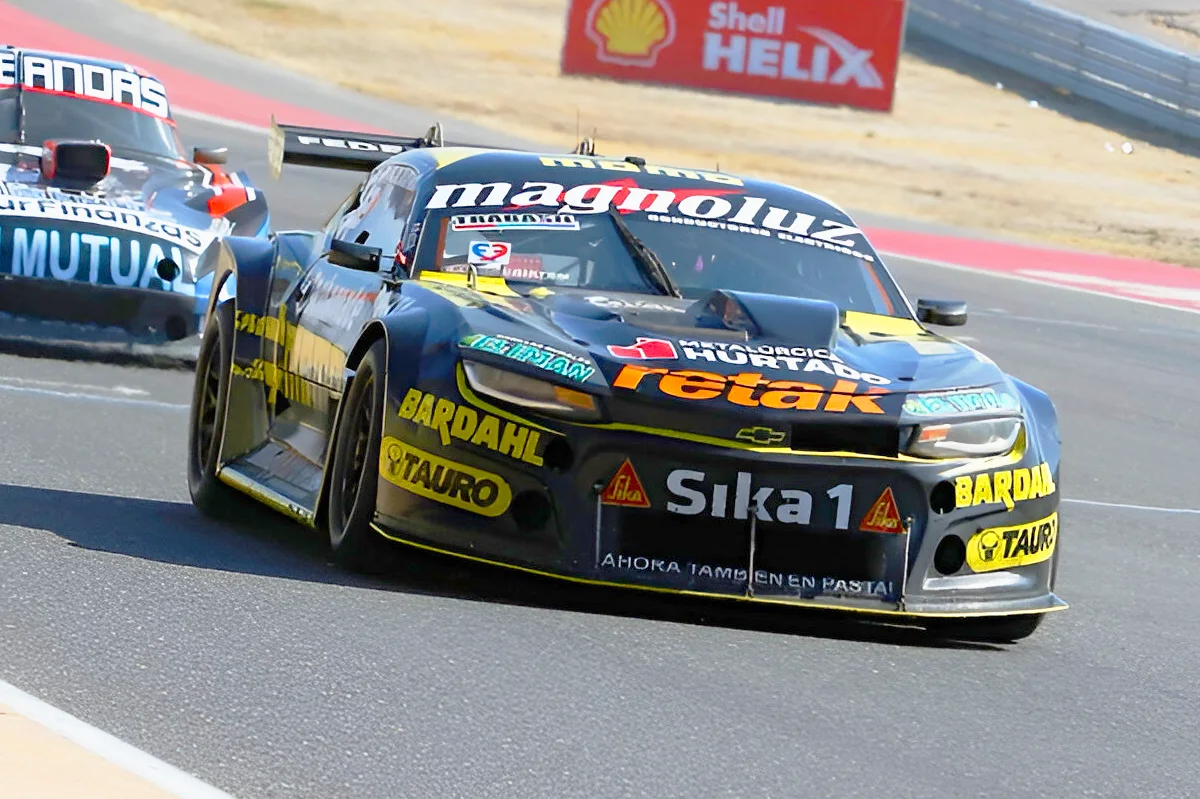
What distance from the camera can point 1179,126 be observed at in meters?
35.9

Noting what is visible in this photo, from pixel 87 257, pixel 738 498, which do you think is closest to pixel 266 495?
pixel 738 498

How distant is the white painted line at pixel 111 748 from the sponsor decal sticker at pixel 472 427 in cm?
160

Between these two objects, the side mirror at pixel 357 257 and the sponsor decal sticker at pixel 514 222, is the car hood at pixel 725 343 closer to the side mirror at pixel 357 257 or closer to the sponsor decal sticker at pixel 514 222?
the sponsor decal sticker at pixel 514 222

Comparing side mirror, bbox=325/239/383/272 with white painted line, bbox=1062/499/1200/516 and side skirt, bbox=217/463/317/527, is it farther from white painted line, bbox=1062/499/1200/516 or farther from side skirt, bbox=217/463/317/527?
white painted line, bbox=1062/499/1200/516

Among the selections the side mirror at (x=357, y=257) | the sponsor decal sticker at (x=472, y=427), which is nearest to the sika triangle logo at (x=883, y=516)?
the sponsor decal sticker at (x=472, y=427)

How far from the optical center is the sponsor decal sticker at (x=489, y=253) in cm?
704

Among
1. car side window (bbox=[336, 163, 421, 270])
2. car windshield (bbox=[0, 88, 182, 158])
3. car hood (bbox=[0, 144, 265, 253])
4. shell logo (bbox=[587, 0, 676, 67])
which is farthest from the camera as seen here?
shell logo (bbox=[587, 0, 676, 67])

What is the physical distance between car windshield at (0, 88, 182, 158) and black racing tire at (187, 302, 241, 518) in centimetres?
485

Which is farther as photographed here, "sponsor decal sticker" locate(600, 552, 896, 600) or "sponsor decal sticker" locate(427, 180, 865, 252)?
"sponsor decal sticker" locate(427, 180, 865, 252)

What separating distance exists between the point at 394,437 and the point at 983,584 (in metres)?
1.61

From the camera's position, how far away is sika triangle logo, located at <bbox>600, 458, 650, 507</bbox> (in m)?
5.84

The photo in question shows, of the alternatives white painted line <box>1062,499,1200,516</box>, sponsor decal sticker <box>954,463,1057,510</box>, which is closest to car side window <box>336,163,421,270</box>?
sponsor decal sticker <box>954,463,1057,510</box>

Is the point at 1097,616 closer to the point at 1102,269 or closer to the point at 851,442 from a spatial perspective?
the point at 851,442

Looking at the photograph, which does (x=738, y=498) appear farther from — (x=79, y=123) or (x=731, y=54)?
(x=731, y=54)
